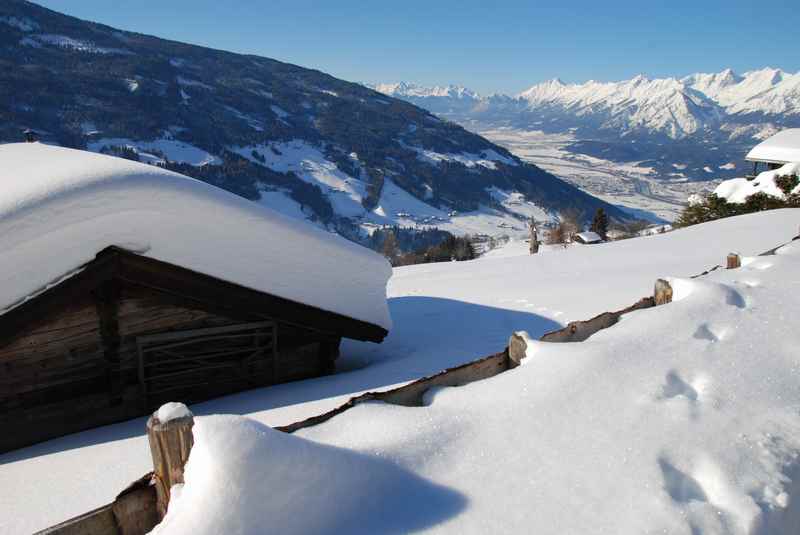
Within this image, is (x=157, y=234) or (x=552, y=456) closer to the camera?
(x=552, y=456)

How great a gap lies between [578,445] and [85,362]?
6.26m

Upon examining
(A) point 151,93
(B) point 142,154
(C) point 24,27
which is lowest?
(B) point 142,154

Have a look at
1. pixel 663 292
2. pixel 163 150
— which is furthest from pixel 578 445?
pixel 163 150

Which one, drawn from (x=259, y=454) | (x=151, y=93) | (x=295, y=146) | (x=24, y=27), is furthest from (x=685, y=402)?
(x=24, y=27)

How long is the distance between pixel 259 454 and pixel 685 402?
2.65m

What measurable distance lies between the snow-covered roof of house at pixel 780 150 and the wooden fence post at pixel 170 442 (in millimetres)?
41654

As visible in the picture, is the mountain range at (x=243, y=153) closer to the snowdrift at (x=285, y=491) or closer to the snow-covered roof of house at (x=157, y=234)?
the snow-covered roof of house at (x=157, y=234)

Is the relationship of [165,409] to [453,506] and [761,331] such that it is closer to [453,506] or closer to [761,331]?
[453,506]

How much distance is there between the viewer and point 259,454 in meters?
2.08

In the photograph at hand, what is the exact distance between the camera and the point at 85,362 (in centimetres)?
650

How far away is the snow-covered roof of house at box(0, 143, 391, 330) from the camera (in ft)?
18.9

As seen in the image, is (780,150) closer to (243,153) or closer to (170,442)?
(170,442)

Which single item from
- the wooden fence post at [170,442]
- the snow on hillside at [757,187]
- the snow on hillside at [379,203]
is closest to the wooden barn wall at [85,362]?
the wooden fence post at [170,442]

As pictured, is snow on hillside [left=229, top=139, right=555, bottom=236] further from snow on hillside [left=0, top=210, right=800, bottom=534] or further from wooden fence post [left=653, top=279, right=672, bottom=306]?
snow on hillside [left=0, top=210, right=800, bottom=534]
